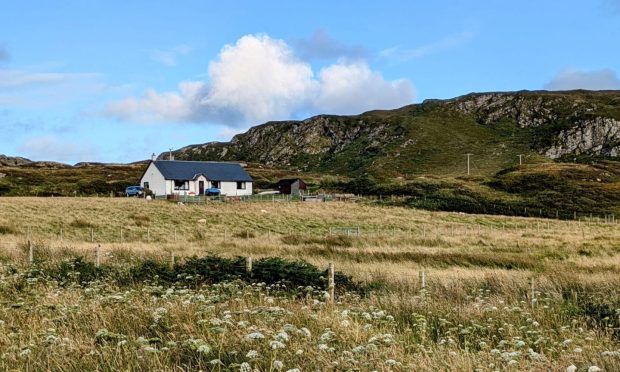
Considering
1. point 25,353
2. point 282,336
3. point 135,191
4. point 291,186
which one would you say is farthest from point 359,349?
point 291,186

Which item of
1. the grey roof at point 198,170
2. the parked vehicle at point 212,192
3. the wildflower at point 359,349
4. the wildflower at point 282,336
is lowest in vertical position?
the wildflower at point 359,349

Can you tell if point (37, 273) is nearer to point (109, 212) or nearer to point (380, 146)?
point (109, 212)

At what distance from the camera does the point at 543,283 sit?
50.1 ft

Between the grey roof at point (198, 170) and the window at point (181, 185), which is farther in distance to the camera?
the window at point (181, 185)

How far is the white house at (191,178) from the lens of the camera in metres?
79.4

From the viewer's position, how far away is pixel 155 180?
3162 inches

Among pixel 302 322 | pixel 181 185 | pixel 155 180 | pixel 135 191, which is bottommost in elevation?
pixel 302 322

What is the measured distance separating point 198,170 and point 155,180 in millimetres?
6834

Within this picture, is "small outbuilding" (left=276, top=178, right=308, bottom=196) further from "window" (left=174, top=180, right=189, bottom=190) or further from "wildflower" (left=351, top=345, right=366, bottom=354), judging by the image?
"wildflower" (left=351, top=345, right=366, bottom=354)

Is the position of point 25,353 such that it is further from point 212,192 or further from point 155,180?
point 155,180

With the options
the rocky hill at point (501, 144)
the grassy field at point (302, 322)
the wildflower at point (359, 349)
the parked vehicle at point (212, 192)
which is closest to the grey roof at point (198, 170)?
the parked vehicle at point (212, 192)

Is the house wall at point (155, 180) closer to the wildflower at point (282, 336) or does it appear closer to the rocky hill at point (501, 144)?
the rocky hill at point (501, 144)

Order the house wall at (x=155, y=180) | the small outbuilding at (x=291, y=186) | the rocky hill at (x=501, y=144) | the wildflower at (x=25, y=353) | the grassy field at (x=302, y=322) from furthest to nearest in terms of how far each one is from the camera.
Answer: the rocky hill at (x=501, y=144), the small outbuilding at (x=291, y=186), the house wall at (x=155, y=180), the grassy field at (x=302, y=322), the wildflower at (x=25, y=353)

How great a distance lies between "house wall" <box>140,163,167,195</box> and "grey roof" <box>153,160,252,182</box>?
80 centimetres
